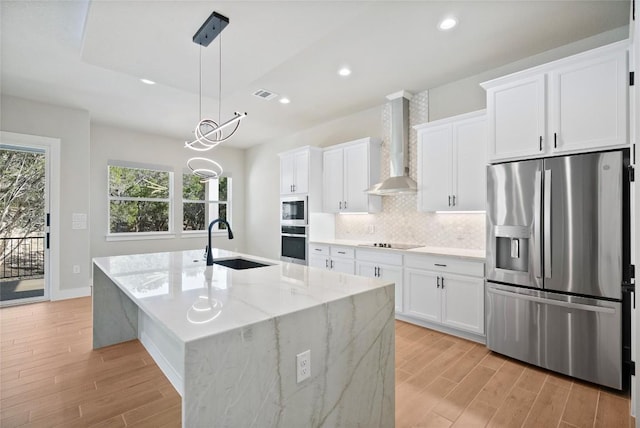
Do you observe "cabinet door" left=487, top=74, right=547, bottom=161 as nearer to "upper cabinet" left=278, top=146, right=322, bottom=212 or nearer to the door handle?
the door handle

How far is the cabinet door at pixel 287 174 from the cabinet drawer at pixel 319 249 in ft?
3.61

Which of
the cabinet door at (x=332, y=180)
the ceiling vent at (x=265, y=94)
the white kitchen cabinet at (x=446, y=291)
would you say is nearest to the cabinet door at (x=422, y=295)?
the white kitchen cabinet at (x=446, y=291)

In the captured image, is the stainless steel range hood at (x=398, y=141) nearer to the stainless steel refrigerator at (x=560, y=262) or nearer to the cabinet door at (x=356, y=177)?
the cabinet door at (x=356, y=177)

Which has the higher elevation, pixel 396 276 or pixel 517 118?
pixel 517 118

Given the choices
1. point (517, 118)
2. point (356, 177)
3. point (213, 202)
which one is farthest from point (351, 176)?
point (213, 202)

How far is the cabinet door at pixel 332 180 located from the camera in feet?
15.5

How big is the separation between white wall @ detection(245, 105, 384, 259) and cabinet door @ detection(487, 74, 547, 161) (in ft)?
6.98

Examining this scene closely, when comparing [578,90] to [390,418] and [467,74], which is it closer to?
[467,74]

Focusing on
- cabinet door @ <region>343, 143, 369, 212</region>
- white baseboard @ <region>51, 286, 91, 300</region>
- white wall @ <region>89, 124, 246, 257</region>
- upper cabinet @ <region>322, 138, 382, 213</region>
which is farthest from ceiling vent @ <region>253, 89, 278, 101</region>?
white baseboard @ <region>51, 286, 91, 300</region>

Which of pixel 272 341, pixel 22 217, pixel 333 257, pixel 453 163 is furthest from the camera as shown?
pixel 22 217

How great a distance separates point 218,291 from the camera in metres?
1.58

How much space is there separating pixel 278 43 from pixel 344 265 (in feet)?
9.40

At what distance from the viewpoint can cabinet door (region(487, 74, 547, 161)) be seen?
262cm

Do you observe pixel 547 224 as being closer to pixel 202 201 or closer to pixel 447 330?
pixel 447 330
